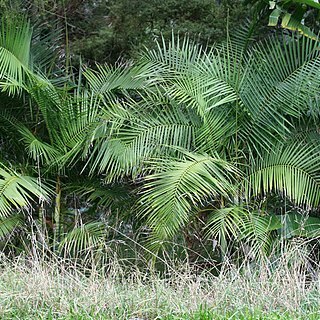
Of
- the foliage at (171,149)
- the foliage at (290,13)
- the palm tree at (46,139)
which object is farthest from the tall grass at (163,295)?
the foliage at (290,13)

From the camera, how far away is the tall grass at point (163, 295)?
3.35m

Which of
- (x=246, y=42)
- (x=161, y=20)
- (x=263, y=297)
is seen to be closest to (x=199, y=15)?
(x=161, y=20)

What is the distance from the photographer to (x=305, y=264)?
4121 millimetres

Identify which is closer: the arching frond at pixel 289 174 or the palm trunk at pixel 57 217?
the arching frond at pixel 289 174

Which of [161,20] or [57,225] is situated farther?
[161,20]

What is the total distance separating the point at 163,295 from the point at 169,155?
1.87 meters

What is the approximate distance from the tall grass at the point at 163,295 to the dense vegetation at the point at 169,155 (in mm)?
568

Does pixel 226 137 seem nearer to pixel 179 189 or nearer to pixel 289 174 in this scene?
pixel 289 174

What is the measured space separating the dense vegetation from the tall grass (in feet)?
1.86

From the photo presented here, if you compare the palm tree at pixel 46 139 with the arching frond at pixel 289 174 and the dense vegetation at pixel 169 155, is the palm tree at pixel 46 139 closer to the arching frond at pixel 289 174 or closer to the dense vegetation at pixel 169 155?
the dense vegetation at pixel 169 155

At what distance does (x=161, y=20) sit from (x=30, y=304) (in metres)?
4.54

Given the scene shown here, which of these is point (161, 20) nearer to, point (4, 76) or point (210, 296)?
point (4, 76)

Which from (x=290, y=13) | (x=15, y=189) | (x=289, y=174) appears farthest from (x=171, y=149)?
(x=290, y=13)

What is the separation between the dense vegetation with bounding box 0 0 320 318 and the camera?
4754 mm
